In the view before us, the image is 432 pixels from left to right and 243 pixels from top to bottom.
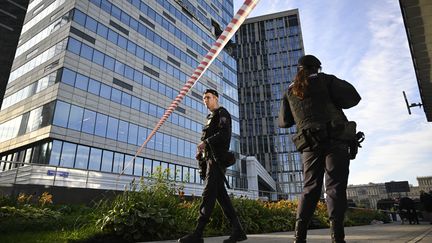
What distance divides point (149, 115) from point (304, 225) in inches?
1291

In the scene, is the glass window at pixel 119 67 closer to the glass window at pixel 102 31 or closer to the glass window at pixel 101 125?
the glass window at pixel 102 31

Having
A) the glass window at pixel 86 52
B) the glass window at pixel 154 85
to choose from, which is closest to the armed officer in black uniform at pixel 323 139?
the glass window at pixel 86 52

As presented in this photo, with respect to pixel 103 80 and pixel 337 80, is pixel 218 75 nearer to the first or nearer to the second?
pixel 103 80

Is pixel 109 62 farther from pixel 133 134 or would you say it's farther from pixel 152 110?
pixel 133 134

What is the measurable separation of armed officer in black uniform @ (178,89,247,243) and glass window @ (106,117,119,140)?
27.0m

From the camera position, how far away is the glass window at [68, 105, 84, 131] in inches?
1008

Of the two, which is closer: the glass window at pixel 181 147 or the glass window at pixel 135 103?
the glass window at pixel 135 103

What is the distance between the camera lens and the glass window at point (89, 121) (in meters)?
26.7

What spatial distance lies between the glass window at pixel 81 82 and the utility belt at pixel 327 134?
93.2 ft

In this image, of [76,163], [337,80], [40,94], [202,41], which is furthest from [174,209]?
[202,41]

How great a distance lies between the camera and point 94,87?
93.4ft

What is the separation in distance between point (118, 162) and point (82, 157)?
408 centimetres

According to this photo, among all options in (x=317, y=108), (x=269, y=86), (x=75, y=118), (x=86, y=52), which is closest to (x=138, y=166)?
(x=75, y=118)

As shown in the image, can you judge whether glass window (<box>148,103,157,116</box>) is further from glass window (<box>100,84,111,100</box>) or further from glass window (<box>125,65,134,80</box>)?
glass window (<box>100,84,111,100</box>)
